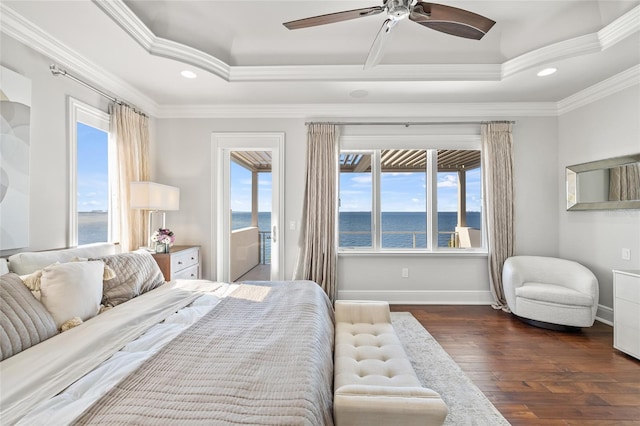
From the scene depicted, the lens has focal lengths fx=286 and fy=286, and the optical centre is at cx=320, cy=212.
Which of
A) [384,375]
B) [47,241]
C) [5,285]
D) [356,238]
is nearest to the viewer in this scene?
[5,285]

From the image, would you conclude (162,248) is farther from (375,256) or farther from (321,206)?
(375,256)

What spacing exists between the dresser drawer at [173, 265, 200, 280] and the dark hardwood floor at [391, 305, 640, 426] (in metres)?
2.82

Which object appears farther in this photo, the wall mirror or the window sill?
the window sill

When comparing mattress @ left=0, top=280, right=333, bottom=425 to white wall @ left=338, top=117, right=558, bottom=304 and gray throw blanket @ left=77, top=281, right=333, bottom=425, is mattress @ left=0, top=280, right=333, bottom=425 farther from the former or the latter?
white wall @ left=338, top=117, right=558, bottom=304

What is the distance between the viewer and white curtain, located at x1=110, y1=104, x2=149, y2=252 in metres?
3.09

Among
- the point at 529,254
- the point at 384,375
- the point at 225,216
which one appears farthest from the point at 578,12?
the point at 225,216

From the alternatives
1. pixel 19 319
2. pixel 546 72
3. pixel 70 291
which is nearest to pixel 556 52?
pixel 546 72

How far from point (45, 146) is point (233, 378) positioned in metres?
2.58

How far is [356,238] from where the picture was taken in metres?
4.05

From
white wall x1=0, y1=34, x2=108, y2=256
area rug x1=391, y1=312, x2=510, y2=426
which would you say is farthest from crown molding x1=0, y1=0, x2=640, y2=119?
area rug x1=391, y1=312, x2=510, y2=426

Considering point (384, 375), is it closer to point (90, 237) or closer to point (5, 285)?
point (5, 285)

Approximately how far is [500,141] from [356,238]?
90.2 inches

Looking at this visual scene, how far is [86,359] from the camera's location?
125 centimetres

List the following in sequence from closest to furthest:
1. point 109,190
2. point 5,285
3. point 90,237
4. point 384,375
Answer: point 5,285 → point 384,375 → point 90,237 → point 109,190
